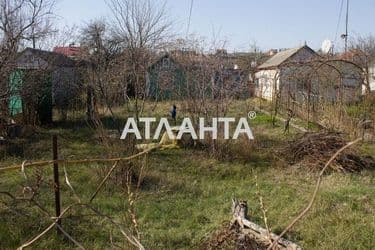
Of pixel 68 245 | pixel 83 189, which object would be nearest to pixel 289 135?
pixel 83 189

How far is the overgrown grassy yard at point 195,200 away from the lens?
13.9 feet

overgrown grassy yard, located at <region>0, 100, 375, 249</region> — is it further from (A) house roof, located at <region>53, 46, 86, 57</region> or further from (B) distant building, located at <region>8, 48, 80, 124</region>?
(A) house roof, located at <region>53, 46, 86, 57</region>

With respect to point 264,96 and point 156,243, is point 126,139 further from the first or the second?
point 264,96

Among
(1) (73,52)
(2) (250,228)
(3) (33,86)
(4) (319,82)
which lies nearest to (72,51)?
(1) (73,52)

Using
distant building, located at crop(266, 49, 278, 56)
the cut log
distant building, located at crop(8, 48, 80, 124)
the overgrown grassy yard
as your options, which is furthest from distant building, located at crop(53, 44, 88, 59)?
distant building, located at crop(266, 49, 278, 56)

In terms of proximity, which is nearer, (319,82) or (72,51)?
(319,82)

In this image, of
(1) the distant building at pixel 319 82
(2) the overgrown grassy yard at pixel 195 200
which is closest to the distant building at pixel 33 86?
(2) the overgrown grassy yard at pixel 195 200

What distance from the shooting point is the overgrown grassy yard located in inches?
166

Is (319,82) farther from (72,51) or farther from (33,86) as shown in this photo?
(72,51)

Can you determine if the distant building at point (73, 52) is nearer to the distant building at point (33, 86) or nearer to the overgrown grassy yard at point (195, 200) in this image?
the distant building at point (33, 86)

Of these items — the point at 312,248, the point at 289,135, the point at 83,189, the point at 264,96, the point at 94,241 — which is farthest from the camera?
the point at 264,96

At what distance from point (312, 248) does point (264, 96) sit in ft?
49.7

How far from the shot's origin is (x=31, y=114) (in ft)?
38.7

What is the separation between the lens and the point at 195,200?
5.82 meters
